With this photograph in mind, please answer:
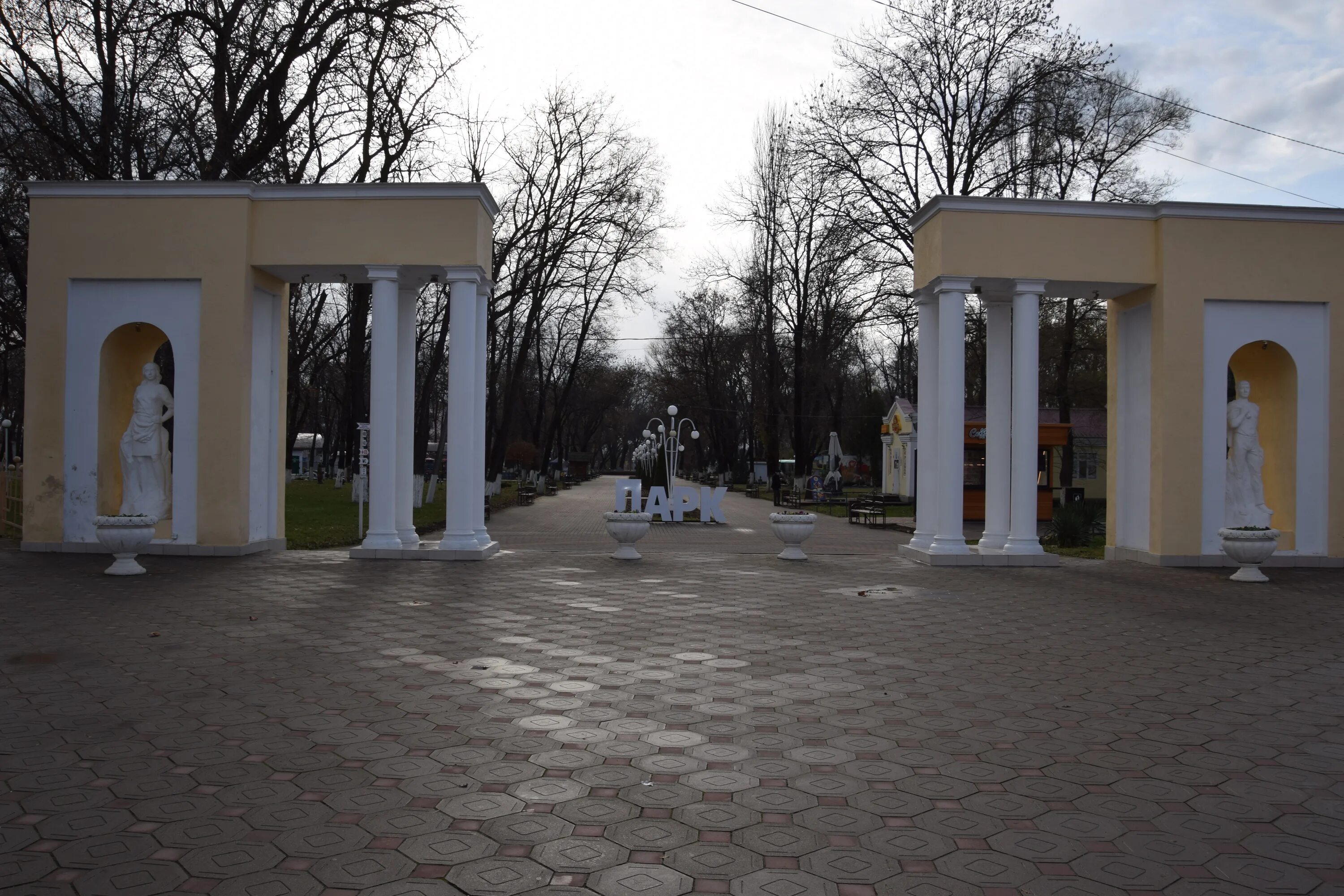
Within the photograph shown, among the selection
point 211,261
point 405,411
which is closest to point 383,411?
point 405,411

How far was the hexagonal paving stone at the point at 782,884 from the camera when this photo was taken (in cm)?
A: 365

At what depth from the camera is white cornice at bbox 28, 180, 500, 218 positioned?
14898 mm

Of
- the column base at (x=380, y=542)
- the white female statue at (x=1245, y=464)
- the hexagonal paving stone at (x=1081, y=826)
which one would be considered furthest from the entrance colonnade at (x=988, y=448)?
the hexagonal paving stone at (x=1081, y=826)

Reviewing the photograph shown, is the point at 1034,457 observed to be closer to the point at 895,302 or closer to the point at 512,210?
the point at 895,302

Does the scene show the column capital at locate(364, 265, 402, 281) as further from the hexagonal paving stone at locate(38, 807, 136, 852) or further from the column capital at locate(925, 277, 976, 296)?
the hexagonal paving stone at locate(38, 807, 136, 852)

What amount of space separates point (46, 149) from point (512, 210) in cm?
1374

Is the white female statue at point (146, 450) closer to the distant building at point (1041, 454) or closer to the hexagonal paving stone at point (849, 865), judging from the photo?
the hexagonal paving stone at point (849, 865)

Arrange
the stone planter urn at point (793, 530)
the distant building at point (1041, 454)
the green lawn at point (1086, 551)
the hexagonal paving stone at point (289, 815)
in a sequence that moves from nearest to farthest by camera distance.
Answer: the hexagonal paving stone at point (289, 815), the stone planter urn at point (793, 530), the green lawn at point (1086, 551), the distant building at point (1041, 454)

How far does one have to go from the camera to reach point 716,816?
4418mm

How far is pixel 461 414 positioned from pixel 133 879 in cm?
1184

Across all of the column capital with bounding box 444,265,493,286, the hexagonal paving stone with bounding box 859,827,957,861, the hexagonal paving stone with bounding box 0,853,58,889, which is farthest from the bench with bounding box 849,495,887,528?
the hexagonal paving stone with bounding box 0,853,58,889

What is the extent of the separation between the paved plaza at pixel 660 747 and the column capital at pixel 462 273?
612 cm

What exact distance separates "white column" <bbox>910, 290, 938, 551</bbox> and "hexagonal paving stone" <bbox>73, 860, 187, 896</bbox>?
13.8m

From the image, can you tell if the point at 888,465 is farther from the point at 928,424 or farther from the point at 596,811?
the point at 596,811
